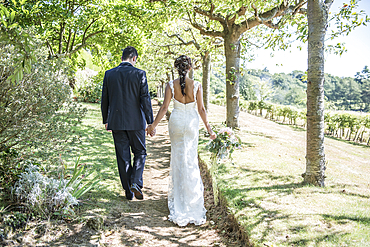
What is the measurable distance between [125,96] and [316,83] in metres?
3.55

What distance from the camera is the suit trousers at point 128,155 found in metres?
4.49

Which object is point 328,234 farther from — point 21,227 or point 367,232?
point 21,227

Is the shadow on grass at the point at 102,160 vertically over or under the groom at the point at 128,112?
under

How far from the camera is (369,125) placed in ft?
55.8

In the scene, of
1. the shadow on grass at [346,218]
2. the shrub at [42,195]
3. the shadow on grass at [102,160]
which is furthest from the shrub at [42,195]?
the shadow on grass at [346,218]

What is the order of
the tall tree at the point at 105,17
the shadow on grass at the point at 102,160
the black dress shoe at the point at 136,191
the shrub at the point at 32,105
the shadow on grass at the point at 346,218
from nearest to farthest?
the shadow on grass at the point at 346,218 → the shrub at the point at 32,105 → the shadow on grass at the point at 102,160 → the black dress shoe at the point at 136,191 → the tall tree at the point at 105,17

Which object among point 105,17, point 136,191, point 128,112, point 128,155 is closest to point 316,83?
point 128,112

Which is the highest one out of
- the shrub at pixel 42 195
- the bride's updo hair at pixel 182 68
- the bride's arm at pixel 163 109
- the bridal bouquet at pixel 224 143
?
the bride's updo hair at pixel 182 68

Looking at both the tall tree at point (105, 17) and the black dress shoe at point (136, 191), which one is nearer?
the black dress shoe at point (136, 191)

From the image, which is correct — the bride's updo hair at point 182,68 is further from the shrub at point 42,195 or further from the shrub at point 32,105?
the shrub at point 42,195

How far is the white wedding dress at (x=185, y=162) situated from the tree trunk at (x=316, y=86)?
2.24m

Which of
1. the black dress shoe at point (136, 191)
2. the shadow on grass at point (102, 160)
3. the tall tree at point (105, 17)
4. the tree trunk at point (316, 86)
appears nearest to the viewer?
the shadow on grass at point (102, 160)

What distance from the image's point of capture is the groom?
14.3 feet

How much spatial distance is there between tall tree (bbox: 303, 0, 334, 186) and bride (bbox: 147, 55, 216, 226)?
213cm
